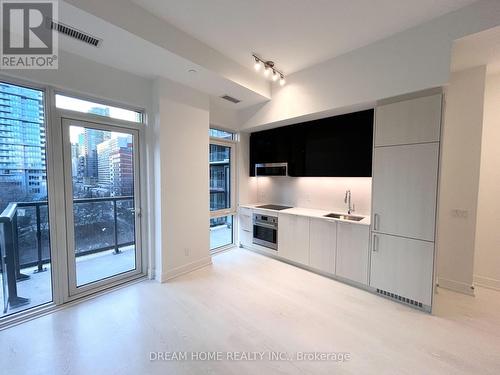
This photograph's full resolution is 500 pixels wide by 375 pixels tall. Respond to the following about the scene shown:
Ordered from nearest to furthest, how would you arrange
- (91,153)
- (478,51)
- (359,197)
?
(478,51)
(91,153)
(359,197)

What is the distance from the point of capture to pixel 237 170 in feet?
15.6

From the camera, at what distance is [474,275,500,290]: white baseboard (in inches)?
119

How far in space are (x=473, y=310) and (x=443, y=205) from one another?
133 centimetres

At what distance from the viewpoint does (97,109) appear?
2904mm

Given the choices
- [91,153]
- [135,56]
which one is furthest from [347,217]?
[91,153]

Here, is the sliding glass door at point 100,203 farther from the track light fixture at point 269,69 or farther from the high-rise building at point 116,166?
the track light fixture at point 269,69

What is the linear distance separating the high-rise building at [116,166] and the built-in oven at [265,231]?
92.9 inches

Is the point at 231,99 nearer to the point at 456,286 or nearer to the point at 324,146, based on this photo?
the point at 324,146

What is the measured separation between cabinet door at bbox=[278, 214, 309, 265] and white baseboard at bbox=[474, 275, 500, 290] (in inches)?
94.8

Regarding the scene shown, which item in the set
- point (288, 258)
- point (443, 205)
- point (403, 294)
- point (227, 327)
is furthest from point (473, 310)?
point (227, 327)

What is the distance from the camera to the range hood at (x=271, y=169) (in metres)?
4.25

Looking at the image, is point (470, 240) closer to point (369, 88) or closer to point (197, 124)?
point (369, 88)

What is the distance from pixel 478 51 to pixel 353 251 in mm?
2804

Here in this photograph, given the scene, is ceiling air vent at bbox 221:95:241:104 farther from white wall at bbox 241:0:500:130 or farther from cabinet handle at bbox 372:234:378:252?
cabinet handle at bbox 372:234:378:252
